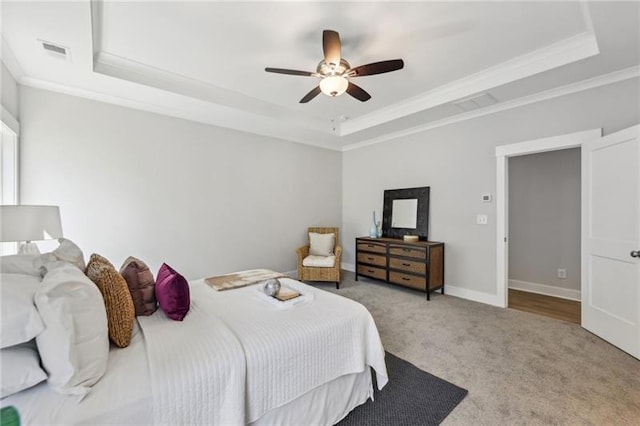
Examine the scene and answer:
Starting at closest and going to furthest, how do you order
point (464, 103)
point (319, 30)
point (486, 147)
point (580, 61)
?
point (319, 30), point (580, 61), point (464, 103), point (486, 147)

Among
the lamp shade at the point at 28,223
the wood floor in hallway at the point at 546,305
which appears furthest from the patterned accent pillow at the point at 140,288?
the wood floor in hallway at the point at 546,305

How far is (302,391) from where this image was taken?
4.89ft

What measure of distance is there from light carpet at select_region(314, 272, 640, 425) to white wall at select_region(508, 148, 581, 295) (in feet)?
4.27

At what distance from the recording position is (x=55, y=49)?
2.38 m

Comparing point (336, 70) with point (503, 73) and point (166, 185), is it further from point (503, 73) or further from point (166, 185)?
point (166, 185)

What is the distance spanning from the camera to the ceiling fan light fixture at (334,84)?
240 cm

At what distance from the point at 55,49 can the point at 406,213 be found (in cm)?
456

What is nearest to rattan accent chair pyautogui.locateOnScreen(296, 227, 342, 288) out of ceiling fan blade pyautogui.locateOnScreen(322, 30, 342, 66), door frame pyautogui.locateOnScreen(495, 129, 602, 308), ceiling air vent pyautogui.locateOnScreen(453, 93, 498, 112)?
door frame pyautogui.locateOnScreen(495, 129, 602, 308)

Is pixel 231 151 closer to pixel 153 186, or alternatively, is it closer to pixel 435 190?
pixel 153 186

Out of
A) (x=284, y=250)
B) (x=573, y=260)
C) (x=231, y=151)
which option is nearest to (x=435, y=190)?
(x=573, y=260)

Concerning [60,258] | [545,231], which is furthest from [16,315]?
[545,231]

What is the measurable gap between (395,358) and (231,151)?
3.58m

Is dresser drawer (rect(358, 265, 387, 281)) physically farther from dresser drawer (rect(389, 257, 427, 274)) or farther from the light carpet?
the light carpet

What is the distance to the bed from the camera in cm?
103
